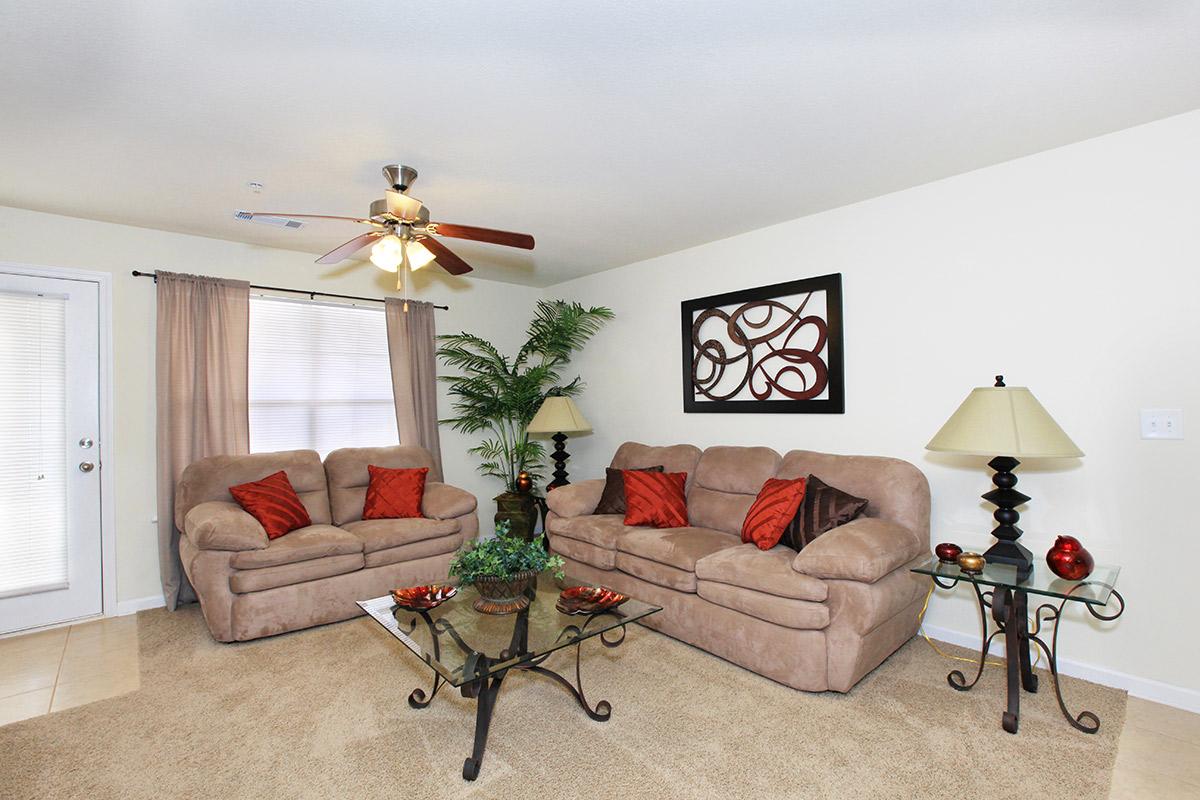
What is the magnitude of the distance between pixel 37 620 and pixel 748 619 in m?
4.09

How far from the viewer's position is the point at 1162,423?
8.27 ft

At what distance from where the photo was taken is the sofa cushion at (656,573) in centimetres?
307

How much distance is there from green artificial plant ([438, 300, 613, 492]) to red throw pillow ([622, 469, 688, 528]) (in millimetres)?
1540

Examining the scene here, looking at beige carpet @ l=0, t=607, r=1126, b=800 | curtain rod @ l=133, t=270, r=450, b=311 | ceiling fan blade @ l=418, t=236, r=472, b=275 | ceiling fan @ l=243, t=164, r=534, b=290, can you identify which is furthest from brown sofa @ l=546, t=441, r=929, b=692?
curtain rod @ l=133, t=270, r=450, b=311

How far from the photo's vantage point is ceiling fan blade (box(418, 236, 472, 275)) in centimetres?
298

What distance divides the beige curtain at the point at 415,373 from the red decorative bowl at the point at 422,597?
7.43 ft

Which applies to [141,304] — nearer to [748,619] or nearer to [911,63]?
[748,619]

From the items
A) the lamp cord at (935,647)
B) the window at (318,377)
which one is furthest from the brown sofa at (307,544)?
the lamp cord at (935,647)

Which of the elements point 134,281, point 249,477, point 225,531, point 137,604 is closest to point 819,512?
point 225,531

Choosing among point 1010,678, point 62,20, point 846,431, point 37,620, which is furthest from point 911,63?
point 37,620

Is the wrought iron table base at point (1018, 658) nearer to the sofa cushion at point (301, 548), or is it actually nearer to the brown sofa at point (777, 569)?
the brown sofa at point (777, 569)

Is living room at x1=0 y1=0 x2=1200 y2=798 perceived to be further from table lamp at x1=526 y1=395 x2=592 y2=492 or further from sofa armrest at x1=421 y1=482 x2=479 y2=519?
table lamp at x1=526 y1=395 x2=592 y2=492

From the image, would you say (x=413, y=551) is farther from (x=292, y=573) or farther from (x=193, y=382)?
(x=193, y=382)

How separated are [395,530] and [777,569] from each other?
7.68ft
